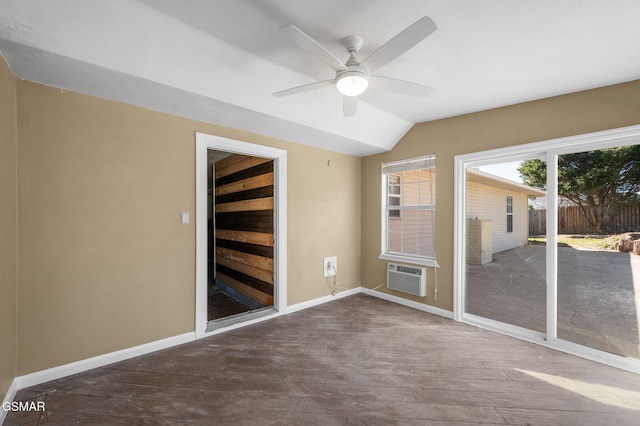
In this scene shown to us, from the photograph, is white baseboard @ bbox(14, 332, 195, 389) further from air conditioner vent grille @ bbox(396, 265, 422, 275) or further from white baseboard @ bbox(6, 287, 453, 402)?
air conditioner vent grille @ bbox(396, 265, 422, 275)

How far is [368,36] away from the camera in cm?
201

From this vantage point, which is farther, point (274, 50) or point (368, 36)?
point (274, 50)

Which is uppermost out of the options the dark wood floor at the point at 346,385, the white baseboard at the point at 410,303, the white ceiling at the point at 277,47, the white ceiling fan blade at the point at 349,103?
the white ceiling at the point at 277,47

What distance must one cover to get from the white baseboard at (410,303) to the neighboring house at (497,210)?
2.76ft

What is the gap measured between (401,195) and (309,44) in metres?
3.02

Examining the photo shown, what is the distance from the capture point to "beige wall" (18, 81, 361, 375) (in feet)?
6.88

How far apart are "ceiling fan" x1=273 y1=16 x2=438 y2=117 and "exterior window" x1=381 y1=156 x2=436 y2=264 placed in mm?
1873

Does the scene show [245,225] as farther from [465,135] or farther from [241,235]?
[465,135]

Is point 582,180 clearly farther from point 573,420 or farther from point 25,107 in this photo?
point 25,107

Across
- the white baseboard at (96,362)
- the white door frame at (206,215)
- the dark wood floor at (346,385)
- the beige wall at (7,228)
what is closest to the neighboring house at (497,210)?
the dark wood floor at (346,385)

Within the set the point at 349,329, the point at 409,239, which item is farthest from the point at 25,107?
the point at 409,239

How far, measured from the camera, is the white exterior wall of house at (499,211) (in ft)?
10.3

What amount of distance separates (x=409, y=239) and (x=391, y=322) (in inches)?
51.5

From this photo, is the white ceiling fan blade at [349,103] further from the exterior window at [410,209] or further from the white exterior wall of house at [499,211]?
the white exterior wall of house at [499,211]
